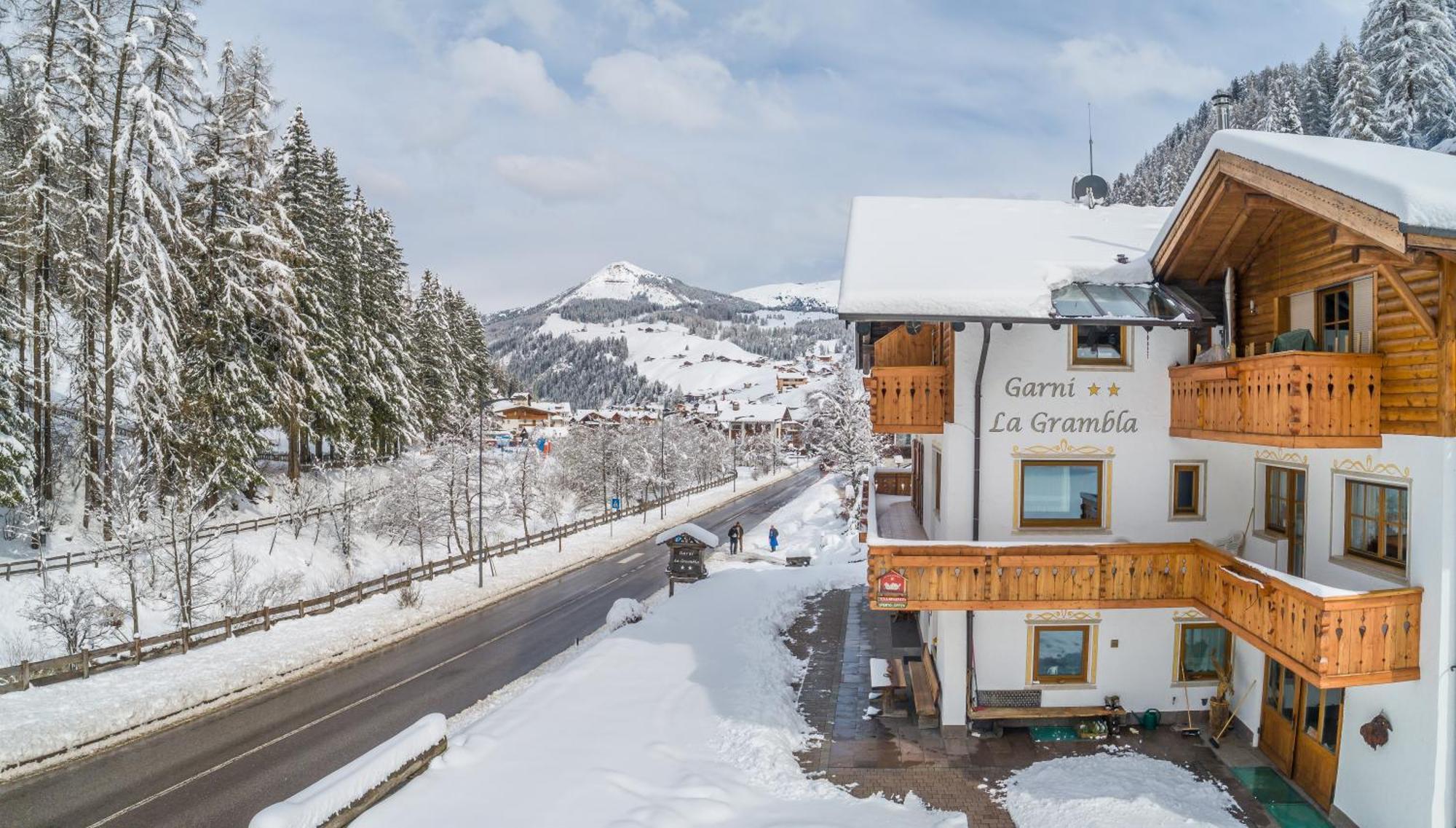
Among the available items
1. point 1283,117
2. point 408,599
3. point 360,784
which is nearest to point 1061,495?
point 360,784

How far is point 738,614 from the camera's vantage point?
2339cm

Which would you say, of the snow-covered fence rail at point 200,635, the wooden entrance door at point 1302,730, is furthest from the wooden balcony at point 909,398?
the snow-covered fence rail at point 200,635

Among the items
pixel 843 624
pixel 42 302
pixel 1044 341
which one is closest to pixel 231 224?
pixel 42 302

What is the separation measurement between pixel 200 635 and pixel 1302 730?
94.6ft

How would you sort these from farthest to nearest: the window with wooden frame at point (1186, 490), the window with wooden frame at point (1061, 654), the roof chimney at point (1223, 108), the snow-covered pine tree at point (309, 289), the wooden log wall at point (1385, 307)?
the snow-covered pine tree at point (309, 289), the roof chimney at point (1223, 108), the window with wooden frame at point (1061, 654), the window with wooden frame at point (1186, 490), the wooden log wall at point (1385, 307)

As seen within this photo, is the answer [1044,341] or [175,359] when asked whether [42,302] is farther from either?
[1044,341]

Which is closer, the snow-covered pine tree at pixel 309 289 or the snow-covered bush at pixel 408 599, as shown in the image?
the snow-covered bush at pixel 408 599

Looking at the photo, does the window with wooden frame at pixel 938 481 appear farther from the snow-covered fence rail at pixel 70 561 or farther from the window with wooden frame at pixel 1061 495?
the snow-covered fence rail at pixel 70 561

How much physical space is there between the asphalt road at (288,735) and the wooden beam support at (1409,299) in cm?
2027

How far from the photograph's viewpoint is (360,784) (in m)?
10.2

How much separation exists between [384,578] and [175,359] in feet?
36.9

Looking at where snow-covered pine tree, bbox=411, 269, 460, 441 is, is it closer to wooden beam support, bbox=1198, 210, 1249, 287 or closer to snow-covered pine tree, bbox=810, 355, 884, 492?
snow-covered pine tree, bbox=810, 355, 884, 492

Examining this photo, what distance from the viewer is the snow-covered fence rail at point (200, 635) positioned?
18.7 m

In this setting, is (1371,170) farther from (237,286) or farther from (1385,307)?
(237,286)
